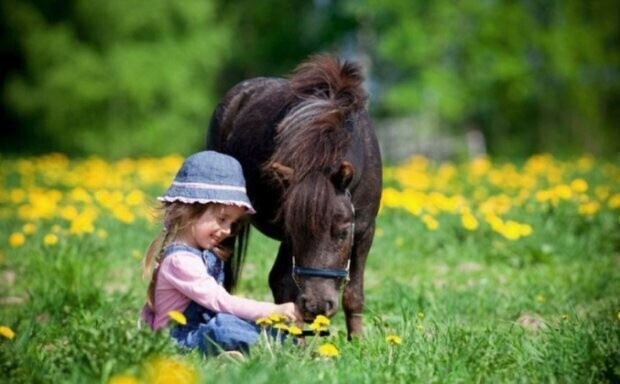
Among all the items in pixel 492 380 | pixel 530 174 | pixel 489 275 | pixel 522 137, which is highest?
pixel 522 137

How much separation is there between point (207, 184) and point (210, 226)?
0.22 m

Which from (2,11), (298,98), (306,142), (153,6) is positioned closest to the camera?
(306,142)

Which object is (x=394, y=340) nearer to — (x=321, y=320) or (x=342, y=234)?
(x=321, y=320)

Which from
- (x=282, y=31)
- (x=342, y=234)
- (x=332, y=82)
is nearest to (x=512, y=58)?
(x=282, y=31)

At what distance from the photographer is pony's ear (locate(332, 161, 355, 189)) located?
4.27 metres

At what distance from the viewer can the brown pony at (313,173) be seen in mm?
4109

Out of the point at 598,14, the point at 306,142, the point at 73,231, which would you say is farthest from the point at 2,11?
the point at 306,142

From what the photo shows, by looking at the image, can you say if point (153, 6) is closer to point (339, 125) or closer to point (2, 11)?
point (2, 11)

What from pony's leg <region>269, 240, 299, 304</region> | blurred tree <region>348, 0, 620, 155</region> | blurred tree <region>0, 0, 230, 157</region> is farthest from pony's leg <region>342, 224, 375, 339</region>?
blurred tree <region>348, 0, 620, 155</region>

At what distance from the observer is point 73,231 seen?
24.1 ft

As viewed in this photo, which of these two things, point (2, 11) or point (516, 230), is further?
point (2, 11)

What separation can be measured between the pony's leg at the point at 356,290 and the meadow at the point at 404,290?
0.59 ft

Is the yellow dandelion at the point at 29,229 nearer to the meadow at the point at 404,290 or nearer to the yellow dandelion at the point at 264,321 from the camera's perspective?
the meadow at the point at 404,290

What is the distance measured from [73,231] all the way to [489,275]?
10.9 feet
